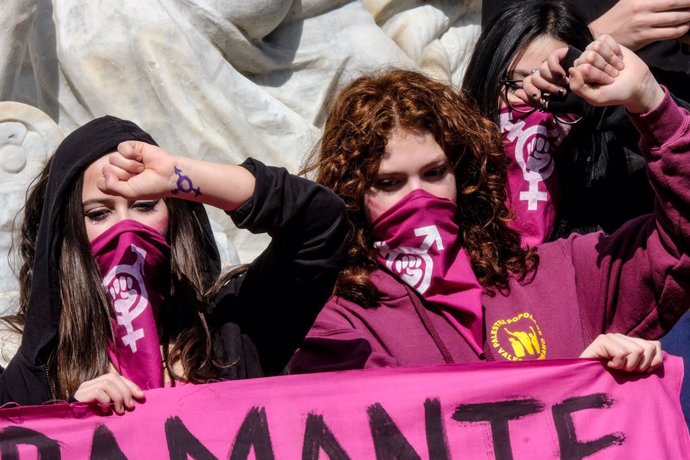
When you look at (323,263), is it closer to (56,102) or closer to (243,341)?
(243,341)

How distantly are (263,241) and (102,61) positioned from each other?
783mm

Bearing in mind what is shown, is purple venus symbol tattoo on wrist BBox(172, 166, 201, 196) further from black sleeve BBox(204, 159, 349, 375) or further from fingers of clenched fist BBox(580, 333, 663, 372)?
fingers of clenched fist BBox(580, 333, 663, 372)

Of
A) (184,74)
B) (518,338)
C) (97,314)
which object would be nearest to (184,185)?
(97,314)

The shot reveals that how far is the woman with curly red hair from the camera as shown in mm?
3197

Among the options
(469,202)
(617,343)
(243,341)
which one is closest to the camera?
(617,343)

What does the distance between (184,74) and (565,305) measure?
6.47 feet

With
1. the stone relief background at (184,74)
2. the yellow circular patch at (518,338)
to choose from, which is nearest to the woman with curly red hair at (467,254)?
the yellow circular patch at (518,338)

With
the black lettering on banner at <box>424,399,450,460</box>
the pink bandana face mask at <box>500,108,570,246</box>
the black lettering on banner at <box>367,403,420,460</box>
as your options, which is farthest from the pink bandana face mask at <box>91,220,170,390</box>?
the pink bandana face mask at <box>500,108,570,246</box>

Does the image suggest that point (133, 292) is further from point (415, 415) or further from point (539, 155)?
point (539, 155)

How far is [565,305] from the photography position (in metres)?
3.37

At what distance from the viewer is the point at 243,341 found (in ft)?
10.9

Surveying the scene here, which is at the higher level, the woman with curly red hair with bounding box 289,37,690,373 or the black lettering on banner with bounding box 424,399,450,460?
the woman with curly red hair with bounding box 289,37,690,373

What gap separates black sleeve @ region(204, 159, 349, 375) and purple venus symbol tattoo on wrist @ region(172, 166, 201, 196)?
0.09 m

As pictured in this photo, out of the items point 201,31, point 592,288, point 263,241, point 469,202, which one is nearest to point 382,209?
point 469,202
